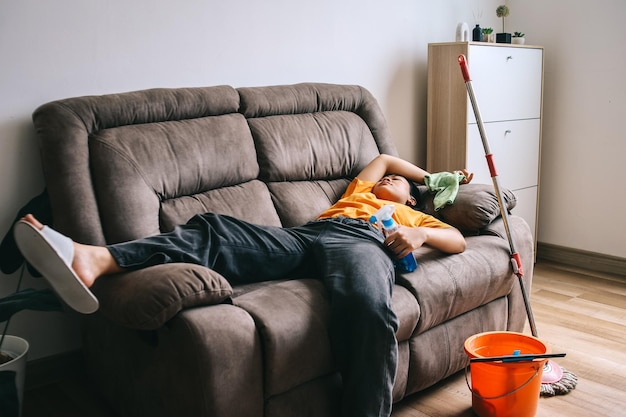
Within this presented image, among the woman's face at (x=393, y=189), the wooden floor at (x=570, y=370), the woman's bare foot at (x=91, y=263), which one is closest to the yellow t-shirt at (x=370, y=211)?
the woman's face at (x=393, y=189)

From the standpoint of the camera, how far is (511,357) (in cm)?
203

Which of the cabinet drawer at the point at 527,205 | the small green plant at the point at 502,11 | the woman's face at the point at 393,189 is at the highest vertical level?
the small green plant at the point at 502,11

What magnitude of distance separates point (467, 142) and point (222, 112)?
1354 mm

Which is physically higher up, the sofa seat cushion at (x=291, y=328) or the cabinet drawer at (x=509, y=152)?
the cabinet drawer at (x=509, y=152)

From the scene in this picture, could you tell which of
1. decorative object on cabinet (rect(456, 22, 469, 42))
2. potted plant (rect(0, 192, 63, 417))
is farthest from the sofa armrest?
decorative object on cabinet (rect(456, 22, 469, 42))

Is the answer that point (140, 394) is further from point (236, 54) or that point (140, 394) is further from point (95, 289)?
point (236, 54)

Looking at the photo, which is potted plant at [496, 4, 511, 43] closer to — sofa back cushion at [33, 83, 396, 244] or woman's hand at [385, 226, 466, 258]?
sofa back cushion at [33, 83, 396, 244]

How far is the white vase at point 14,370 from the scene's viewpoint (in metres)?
1.95

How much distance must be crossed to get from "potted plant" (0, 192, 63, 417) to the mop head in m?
1.63

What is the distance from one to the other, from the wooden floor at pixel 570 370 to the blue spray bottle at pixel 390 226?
47 cm

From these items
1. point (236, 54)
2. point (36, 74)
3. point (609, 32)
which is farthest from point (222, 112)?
point (609, 32)

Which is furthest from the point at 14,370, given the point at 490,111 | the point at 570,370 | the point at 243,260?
the point at 490,111

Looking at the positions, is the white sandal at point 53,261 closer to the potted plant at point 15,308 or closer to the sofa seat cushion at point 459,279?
the potted plant at point 15,308

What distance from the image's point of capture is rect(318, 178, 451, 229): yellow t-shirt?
8.16ft
